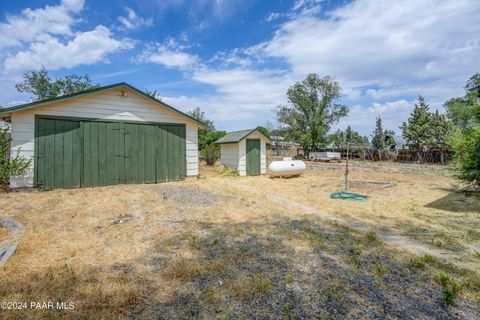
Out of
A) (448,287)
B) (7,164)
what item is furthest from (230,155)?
(448,287)

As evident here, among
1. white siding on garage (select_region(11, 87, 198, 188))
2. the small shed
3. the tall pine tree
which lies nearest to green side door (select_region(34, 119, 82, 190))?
white siding on garage (select_region(11, 87, 198, 188))

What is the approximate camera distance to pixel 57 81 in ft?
77.2

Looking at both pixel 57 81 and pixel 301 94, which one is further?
pixel 301 94

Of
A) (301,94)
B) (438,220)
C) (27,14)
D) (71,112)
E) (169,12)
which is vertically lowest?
(438,220)

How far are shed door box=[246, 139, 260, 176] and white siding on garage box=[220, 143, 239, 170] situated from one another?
2.35 ft

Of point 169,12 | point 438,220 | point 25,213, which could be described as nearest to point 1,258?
point 25,213

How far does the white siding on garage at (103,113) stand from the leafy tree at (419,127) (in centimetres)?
2861

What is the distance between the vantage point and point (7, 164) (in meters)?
7.27

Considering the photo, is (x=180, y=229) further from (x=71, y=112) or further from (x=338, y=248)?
(x=71, y=112)

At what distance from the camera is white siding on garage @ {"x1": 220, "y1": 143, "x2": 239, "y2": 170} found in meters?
14.3

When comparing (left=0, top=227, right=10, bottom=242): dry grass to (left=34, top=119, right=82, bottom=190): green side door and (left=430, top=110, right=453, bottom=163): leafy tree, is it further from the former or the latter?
(left=430, top=110, right=453, bottom=163): leafy tree

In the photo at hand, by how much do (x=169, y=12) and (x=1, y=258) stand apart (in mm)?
10884

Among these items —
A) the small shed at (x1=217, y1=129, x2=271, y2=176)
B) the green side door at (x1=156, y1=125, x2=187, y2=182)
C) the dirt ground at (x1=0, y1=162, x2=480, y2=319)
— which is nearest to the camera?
the dirt ground at (x1=0, y1=162, x2=480, y2=319)

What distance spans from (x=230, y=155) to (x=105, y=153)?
287 inches
